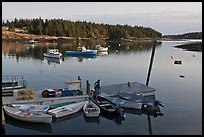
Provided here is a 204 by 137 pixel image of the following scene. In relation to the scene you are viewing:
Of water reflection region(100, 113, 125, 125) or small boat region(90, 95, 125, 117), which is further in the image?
small boat region(90, 95, 125, 117)

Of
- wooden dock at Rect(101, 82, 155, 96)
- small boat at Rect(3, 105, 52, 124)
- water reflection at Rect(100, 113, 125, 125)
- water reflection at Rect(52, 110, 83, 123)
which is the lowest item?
water reflection at Rect(52, 110, 83, 123)

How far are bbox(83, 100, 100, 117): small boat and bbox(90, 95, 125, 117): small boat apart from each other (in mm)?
489

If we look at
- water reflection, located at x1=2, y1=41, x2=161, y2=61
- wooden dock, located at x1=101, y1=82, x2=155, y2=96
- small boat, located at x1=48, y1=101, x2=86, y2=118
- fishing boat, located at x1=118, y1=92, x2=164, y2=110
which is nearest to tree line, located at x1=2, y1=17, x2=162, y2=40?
water reflection, located at x1=2, y1=41, x2=161, y2=61

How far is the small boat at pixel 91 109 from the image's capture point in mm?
18578

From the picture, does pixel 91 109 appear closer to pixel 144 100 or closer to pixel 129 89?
pixel 144 100

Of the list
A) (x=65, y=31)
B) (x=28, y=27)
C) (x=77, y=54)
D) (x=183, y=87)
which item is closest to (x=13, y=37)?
(x=28, y=27)

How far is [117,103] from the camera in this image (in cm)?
2092

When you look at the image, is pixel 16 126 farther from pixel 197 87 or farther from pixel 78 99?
pixel 197 87

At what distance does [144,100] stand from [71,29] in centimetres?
13109

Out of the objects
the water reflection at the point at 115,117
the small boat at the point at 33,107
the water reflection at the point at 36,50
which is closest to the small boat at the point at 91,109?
the water reflection at the point at 115,117

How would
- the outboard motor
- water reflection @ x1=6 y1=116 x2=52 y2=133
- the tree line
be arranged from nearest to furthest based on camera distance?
1. water reflection @ x1=6 y1=116 x2=52 y2=133
2. the outboard motor
3. the tree line

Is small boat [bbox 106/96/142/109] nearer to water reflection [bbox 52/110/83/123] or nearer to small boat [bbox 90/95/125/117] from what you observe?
small boat [bbox 90/95/125/117]

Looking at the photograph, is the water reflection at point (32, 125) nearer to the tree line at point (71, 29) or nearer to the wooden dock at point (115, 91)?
the wooden dock at point (115, 91)

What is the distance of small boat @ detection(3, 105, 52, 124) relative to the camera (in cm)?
1723
